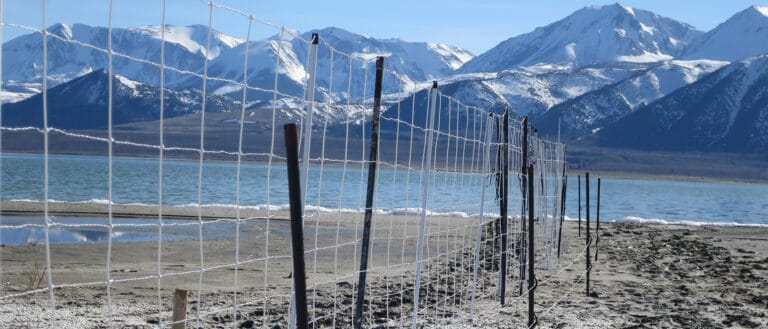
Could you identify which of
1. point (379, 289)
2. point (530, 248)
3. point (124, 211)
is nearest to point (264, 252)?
point (379, 289)

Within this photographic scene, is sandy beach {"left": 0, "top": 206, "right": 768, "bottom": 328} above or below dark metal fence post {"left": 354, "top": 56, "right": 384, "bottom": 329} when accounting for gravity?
below

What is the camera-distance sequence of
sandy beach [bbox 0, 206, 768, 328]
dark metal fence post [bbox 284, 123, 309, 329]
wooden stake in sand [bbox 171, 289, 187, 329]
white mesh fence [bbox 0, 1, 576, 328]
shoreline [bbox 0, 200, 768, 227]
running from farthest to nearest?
1. shoreline [bbox 0, 200, 768, 227]
2. sandy beach [bbox 0, 206, 768, 328]
3. white mesh fence [bbox 0, 1, 576, 328]
4. wooden stake in sand [bbox 171, 289, 187, 329]
5. dark metal fence post [bbox 284, 123, 309, 329]

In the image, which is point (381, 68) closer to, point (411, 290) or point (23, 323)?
point (23, 323)

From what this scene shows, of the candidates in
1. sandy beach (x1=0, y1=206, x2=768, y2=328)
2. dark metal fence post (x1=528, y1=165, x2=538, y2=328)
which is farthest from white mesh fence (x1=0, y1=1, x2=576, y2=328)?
dark metal fence post (x1=528, y1=165, x2=538, y2=328)

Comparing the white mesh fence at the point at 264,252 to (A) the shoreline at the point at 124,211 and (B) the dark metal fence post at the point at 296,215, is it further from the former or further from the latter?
(B) the dark metal fence post at the point at 296,215

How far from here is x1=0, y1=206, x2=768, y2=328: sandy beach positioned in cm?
921

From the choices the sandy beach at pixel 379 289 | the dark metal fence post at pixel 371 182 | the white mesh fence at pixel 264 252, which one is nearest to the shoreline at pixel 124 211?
the white mesh fence at pixel 264 252

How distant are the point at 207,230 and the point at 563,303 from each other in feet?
42.5

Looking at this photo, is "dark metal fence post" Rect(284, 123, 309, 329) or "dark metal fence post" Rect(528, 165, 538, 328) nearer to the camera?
"dark metal fence post" Rect(284, 123, 309, 329)

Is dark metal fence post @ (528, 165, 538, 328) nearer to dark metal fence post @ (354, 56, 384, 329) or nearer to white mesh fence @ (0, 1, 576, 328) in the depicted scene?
white mesh fence @ (0, 1, 576, 328)

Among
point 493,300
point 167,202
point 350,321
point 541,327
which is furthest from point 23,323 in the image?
point 167,202

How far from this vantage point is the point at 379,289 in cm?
1213

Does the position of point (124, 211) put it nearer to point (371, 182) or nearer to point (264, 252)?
point (264, 252)

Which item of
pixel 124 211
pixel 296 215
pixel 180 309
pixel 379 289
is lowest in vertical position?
pixel 124 211
